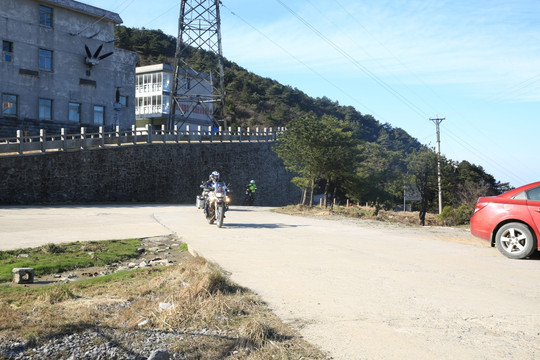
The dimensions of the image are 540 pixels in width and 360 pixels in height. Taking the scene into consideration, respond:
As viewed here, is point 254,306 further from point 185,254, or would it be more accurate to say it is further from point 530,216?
point 530,216

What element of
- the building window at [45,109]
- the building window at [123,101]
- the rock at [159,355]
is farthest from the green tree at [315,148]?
the rock at [159,355]

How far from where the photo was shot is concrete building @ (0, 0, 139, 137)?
37.6 metres

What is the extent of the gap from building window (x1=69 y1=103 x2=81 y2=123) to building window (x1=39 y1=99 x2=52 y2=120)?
2.00 metres

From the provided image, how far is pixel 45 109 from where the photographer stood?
40.2 metres

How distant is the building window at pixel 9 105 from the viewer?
37281mm

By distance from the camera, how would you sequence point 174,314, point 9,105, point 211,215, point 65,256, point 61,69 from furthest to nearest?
point 61,69 < point 9,105 < point 211,215 < point 65,256 < point 174,314

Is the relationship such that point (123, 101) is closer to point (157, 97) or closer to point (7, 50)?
point (7, 50)

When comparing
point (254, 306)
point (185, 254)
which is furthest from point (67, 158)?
point (254, 306)

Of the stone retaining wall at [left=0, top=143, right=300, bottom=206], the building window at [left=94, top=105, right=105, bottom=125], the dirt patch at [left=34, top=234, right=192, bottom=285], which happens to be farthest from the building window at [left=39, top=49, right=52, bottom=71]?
the dirt patch at [left=34, top=234, right=192, bottom=285]

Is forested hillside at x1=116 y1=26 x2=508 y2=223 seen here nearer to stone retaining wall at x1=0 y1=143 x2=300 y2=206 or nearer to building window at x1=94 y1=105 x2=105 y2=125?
stone retaining wall at x1=0 y1=143 x2=300 y2=206

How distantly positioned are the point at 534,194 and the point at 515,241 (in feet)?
3.24

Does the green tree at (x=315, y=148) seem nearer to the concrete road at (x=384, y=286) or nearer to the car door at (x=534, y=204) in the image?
the concrete road at (x=384, y=286)

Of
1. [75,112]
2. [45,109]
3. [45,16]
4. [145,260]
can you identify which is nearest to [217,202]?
[145,260]

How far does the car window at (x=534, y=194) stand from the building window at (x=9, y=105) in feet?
123
